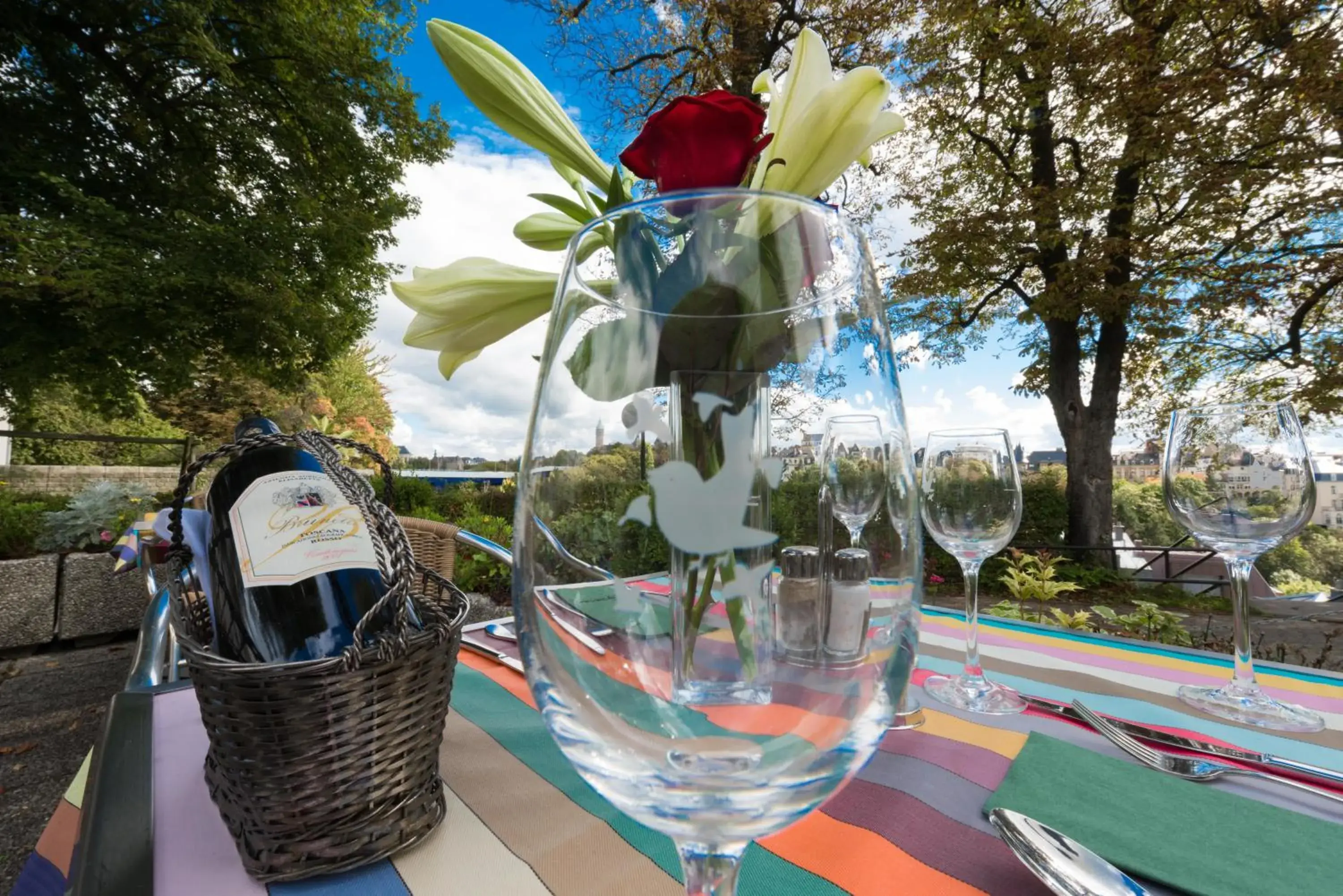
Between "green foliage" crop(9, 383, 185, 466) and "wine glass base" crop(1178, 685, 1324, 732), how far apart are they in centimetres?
806

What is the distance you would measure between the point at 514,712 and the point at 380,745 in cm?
23

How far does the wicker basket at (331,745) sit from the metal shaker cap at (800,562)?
310 millimetres

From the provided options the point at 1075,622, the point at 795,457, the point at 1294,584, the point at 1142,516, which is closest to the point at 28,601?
the point at 795,457

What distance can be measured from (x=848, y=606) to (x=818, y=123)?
312 millimetres

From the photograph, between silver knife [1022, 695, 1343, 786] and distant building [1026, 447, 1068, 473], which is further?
distant building [1026, 447, 1068, 473]

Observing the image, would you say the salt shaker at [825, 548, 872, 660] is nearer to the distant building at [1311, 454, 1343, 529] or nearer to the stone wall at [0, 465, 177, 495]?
the distant building at [1311, 454, 1343, 529]

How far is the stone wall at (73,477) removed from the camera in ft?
20.2

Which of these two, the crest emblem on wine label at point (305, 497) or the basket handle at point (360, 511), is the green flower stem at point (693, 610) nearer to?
the basket handle at point (360, 511)

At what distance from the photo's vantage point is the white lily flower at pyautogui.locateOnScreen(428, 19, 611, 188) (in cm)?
44

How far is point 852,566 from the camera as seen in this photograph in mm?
254

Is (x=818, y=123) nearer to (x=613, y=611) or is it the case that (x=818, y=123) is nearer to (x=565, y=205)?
(x=565, y=205)

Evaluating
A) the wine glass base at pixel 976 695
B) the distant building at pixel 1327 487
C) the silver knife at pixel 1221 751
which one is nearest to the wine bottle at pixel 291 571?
the wine glass base at pixel 976 695

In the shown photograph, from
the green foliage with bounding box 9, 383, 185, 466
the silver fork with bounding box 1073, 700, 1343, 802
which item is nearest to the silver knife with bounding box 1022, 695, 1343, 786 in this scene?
the silver fork with bounding box 1073, 700, 1343, 802

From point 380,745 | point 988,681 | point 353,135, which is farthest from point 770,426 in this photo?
point 353,135
